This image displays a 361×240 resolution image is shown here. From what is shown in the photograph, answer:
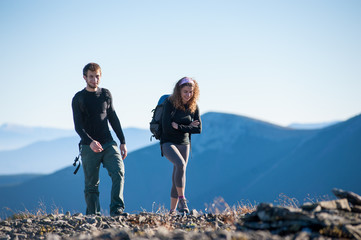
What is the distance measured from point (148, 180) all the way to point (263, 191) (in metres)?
35.2

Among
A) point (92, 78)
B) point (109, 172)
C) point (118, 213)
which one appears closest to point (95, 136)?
point (109, 172)

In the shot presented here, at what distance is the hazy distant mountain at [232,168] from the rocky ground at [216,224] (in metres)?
84.5

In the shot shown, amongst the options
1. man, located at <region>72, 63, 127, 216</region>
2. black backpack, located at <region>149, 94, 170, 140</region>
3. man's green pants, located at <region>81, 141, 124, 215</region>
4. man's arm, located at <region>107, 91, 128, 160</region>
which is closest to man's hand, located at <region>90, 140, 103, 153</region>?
man, located at <region>72, 63, 127, 216</region>

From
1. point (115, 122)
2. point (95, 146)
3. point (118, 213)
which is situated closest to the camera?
point (95, 146)

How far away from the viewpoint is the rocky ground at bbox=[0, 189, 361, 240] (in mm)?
3808

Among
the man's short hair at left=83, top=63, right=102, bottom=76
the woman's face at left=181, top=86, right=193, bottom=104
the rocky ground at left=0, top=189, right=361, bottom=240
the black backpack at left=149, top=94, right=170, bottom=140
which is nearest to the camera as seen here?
the rocky ground at left=0, top=189, right=361, bottom=240

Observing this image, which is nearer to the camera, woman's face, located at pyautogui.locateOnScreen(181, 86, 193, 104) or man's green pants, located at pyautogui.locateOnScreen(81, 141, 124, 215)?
man's green pants, located at pyautogui.locateOnScreen(81, 141, 124, 215)

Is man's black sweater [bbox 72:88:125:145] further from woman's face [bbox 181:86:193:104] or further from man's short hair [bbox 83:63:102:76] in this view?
woman's face [bbox 181:86:193:104]

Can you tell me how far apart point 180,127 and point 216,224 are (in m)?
1.73

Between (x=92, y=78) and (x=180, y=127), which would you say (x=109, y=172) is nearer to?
(x=180, y=127)

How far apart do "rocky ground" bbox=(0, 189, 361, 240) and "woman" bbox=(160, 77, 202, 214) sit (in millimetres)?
578

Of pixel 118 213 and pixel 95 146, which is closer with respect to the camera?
pixel 95 146

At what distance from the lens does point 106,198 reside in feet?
338

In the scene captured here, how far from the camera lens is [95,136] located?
614 cm
